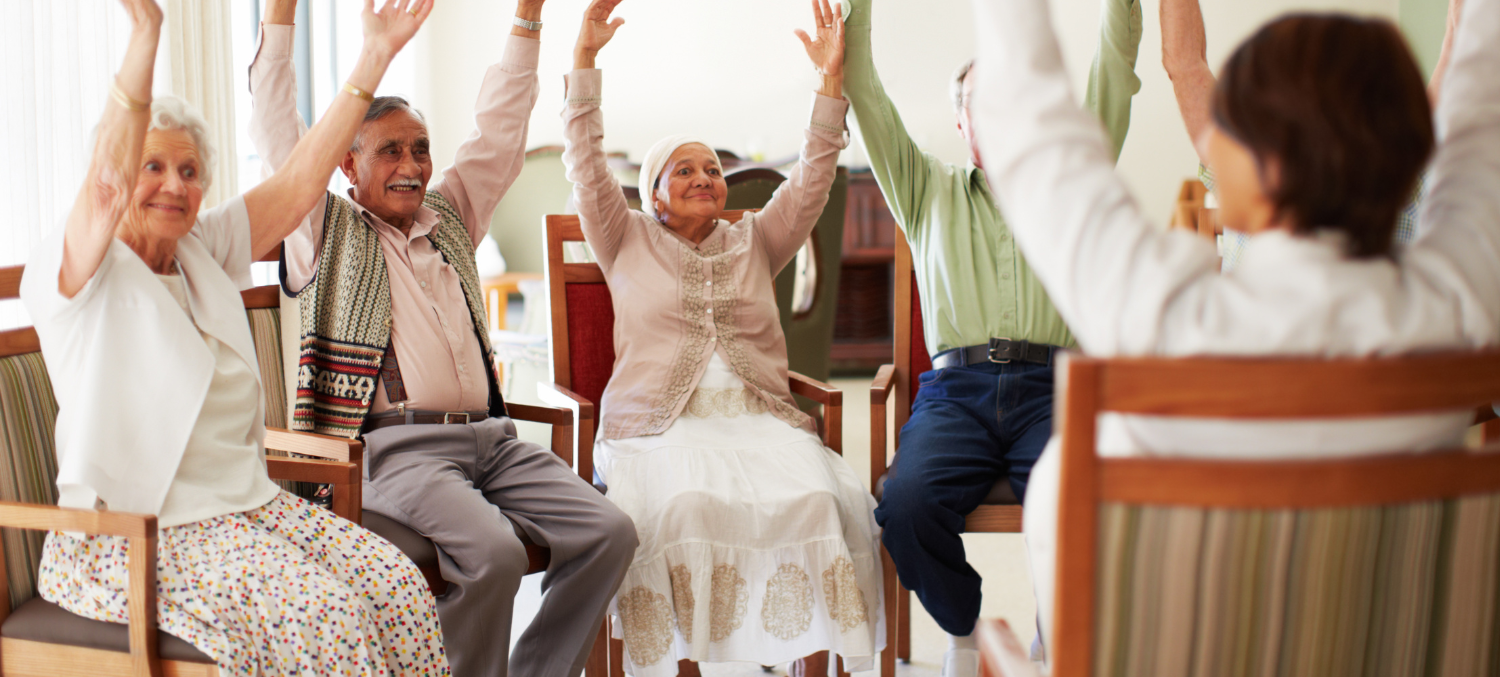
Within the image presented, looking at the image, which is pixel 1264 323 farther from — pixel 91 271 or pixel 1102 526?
pixel 91 271

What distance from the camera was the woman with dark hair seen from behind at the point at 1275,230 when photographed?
834 millimetres

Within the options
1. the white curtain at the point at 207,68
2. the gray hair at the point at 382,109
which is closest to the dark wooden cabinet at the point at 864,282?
the white curtain at the point at 207,68

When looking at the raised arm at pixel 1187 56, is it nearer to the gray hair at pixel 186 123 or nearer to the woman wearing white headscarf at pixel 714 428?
the woman wearing white headscarf at pixel 714 428

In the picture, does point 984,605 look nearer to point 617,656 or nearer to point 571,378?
point 617,656

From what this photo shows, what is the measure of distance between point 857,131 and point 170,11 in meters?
1.95

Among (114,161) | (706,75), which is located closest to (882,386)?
(114,161)

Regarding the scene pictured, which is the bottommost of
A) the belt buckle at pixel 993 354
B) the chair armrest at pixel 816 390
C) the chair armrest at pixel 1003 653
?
the chair armrest at pixel 1003 653

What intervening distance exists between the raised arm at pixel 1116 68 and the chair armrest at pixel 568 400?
47.5 inches

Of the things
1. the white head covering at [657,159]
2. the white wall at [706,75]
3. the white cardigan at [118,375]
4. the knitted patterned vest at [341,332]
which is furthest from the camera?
the white wall at [706,75]

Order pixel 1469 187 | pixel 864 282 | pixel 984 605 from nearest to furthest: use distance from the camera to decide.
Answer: pixel 1469 187 < pixel 984 605 < pixel 864 282

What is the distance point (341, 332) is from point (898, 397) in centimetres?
118

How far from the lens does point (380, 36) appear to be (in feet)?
5.42

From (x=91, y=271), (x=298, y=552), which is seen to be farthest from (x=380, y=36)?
(x=298, y=552)

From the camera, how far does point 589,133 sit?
7.00 feet
